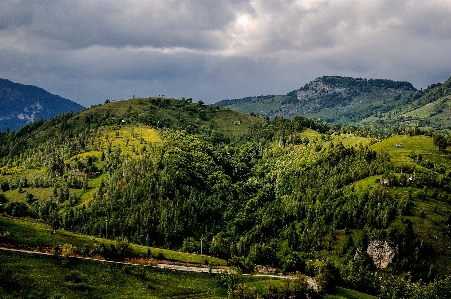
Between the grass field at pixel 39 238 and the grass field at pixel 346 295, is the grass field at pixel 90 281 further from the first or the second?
the grass field at pixel 346 295

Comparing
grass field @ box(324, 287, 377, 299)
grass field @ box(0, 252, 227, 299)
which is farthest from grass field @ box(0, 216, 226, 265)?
grass field @ box(324, 287, 377, 299)

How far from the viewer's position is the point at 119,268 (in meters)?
144

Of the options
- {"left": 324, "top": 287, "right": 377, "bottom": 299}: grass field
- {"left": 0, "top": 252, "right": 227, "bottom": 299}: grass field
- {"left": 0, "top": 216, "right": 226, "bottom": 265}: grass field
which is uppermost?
{"left": 0, "top": 216, "right": 226, "bottom": 265}: grass field

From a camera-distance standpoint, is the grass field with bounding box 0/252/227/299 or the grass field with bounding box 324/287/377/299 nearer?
the grass field with bounding box 0/252/227/299

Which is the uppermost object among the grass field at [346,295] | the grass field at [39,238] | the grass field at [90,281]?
the grass field at [39,238]

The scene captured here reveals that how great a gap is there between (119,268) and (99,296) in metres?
22.3

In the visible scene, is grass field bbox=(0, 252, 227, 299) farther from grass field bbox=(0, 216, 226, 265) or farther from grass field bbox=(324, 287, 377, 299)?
grass field bbox=(324, 287, 377, 299)

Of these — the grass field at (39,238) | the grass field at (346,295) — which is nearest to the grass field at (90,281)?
the grass field at (39,238)

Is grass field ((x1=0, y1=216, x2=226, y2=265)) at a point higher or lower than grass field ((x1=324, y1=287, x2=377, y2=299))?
higher

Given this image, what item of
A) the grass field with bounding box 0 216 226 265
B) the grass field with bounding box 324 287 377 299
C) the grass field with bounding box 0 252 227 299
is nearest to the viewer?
the grass field with bounding box 0 252 227 299

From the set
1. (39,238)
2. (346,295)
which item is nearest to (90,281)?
(39,238)

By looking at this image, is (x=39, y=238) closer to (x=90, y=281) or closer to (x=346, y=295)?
(x=90, y=281)

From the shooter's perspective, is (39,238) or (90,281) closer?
(90,281)

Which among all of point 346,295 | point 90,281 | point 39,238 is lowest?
point 346,295
